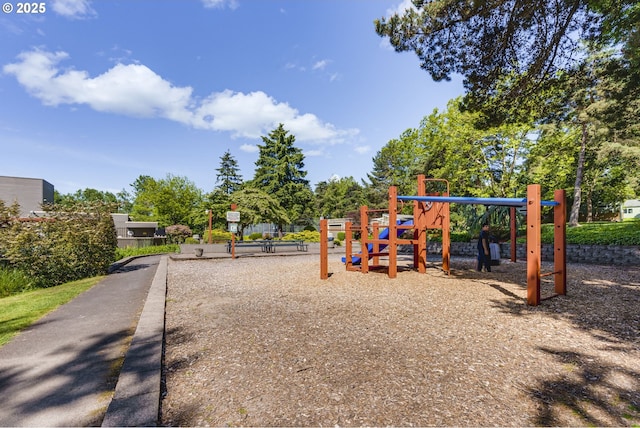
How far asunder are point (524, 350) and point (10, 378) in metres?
5.92

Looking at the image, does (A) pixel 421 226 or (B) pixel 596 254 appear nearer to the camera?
(A) pixel 421 226

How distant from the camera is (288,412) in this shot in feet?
8.55

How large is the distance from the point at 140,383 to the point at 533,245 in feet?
22.6

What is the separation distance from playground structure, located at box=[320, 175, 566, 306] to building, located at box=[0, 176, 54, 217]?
94.2 feet

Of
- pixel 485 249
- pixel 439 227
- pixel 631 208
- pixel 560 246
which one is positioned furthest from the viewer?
pixel 631 208

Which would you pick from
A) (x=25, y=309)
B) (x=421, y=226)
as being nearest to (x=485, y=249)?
(x=421, y=226)

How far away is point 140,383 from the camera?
116 inches

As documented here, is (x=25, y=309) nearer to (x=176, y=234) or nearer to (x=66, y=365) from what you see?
(x=66, y=365)

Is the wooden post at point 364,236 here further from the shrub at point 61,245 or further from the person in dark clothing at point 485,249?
the shrub at point 61,245

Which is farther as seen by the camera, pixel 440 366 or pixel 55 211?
pixel 55 211

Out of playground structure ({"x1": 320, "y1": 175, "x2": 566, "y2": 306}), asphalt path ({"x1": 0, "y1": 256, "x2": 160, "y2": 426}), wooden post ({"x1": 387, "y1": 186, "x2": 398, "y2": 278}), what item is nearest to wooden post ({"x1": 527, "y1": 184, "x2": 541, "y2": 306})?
playground structure ({"x1": 320, "y1": 175, "x2": 566, "y2": 306})

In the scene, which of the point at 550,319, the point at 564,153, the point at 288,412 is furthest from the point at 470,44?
the point at 564,153

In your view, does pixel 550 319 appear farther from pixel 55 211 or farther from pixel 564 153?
pixel 564 153

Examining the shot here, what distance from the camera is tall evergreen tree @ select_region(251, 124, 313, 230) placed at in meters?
41.3
